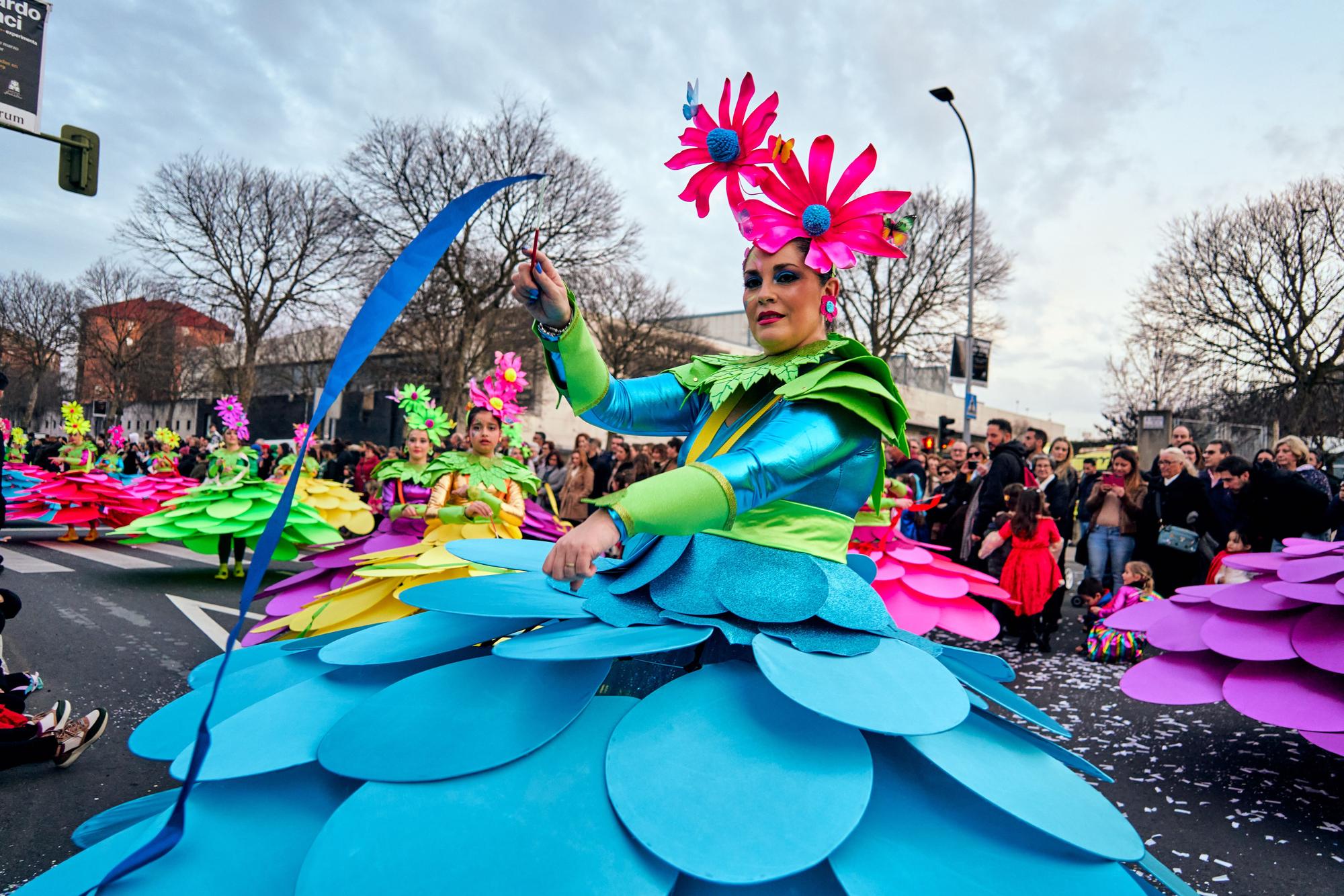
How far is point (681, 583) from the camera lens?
163cm

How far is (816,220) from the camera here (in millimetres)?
1879

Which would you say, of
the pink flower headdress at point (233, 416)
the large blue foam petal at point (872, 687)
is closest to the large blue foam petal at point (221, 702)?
the large blue foam petal at point (872, 687)

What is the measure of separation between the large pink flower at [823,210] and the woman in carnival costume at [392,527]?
7.65 ft

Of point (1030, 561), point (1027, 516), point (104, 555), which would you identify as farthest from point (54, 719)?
point (104, 555)

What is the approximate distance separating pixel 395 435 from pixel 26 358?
16739mm

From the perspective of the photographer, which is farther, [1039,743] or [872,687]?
[1039,743]

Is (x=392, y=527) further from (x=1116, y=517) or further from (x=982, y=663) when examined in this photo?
(x=1116, y=517)

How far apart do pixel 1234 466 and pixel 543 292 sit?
23.3 ft

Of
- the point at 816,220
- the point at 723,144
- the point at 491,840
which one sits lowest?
the point at 491,840

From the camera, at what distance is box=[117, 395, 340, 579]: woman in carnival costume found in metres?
8.12

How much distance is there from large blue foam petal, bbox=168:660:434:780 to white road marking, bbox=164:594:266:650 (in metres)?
4.30

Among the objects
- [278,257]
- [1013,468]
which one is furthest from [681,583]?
[278,257]

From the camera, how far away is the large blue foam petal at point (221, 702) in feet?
5.85

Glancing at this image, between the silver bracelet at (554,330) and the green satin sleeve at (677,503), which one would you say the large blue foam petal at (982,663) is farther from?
the silver bracelet at (554,330)
